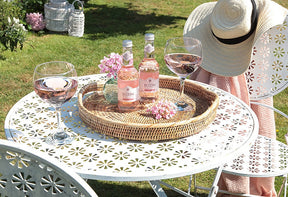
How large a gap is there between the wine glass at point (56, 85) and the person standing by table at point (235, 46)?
141 cm

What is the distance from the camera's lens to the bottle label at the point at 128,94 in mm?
1956

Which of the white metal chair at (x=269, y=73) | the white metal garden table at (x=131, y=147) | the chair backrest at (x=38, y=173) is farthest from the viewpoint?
the white metal chair at (x=269, y=73)

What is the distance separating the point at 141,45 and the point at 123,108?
4789 millimetres

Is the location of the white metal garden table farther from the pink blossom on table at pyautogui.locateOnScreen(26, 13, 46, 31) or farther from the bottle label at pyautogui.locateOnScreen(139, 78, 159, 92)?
the pink blossom on table at pyautogui.locateOnScreen(26, 13, 46, 31)

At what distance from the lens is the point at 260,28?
2701mm

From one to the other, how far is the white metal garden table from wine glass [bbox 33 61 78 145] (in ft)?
0.22

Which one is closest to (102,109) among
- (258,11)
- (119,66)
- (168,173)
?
(119,66)

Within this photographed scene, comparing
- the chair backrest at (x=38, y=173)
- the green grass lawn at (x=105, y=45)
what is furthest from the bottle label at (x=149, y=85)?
the green grass lawn at (x=105, y=45)

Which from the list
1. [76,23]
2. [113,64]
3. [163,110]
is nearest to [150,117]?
[163,110]

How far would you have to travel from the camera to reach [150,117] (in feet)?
6.64

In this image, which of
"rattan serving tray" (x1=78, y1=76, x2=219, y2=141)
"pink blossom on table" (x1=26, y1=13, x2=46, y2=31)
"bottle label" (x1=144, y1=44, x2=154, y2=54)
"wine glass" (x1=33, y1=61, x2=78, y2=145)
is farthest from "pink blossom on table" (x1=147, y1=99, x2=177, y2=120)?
"pink blossom on table" (x1=26, y1=13, x2=46, y2=31)

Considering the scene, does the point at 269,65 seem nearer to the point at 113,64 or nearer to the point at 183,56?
the point at 183,56

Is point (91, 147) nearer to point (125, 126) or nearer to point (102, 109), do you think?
point (125, 126)

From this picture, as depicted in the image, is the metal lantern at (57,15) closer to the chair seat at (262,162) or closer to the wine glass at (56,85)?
the chair seat at (262,162)
